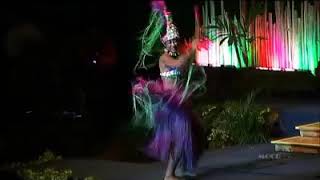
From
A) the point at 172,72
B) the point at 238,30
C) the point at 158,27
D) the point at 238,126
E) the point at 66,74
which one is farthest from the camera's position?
the point at 238,30

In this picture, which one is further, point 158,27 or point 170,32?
point 158,27

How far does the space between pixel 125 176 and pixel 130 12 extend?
5.16 meters

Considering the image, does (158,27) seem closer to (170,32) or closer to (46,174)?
(170,32)

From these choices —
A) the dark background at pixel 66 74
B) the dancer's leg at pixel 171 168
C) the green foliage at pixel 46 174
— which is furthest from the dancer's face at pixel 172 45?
the dark background at pixel 66 74

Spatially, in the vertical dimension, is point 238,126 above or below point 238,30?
below

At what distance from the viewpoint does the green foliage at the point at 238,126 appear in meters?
10.1

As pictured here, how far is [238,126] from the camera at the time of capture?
33.5 feet

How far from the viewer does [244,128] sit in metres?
10.2

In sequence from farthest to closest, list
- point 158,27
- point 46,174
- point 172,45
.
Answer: point 46,174 < point 158,27 < point 172,45

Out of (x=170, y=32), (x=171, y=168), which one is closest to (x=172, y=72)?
(x=170, y=32)

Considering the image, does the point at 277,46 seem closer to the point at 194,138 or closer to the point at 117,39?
the point at 117,39

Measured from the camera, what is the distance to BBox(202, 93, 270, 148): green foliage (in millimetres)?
10133

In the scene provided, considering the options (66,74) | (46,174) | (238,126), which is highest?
(66,74)

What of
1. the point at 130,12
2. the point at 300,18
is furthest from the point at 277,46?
the point at 130,12
